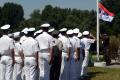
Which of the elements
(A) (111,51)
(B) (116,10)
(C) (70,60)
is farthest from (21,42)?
(B) (116,10)

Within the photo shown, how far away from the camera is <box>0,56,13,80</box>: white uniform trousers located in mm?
15609

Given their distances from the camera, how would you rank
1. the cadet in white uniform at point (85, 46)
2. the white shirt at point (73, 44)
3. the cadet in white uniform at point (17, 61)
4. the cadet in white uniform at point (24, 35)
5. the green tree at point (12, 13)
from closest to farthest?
the cadet in white uniform at point (24, 35), the cadet in white uniform at point (17, 61), the white shirt at point (73, 44), the cadet in white uniform at point (85, 46), the green tree at point (12, 13)

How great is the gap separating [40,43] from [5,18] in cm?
7988

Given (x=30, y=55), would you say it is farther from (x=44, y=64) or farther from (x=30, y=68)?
(x=44, y=64)

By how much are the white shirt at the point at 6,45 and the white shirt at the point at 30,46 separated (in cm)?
54

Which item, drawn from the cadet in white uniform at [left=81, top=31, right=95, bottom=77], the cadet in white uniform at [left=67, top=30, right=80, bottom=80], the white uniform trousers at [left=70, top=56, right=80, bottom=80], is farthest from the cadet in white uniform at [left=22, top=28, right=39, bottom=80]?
the cadet in white uniform at [left=81, top=31, right=95, bottom=77]

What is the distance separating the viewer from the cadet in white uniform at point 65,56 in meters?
17.6

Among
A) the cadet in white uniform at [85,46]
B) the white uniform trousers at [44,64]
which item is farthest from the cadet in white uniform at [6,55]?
the cadet in white uniform at [85,46]

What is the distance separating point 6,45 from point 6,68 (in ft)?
2.71

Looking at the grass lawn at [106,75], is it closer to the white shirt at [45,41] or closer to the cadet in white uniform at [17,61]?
the cadet in white uniform at [17,61]

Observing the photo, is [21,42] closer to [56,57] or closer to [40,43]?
[40,43]

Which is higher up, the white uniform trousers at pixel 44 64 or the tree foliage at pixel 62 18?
the tree foliage at pixel 62 18

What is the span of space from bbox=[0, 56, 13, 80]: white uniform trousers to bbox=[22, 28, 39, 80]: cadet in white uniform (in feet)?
2.04

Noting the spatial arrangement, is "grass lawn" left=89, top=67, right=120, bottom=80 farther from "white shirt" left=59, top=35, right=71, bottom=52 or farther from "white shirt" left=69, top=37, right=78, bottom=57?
"white shirt" left=59, top=35, right=71, bottom=52
